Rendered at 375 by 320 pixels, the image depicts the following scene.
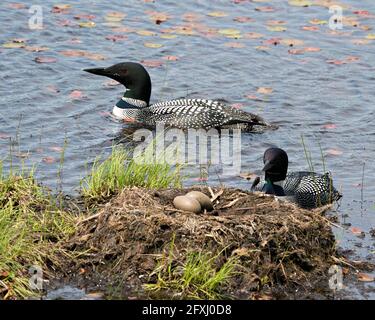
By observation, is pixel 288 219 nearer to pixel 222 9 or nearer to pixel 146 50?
pixel 146 50

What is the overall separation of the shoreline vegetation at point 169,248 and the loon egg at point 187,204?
0.07 m

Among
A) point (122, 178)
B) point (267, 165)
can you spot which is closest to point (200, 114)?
point (267, 165)

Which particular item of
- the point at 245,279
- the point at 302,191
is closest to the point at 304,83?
the point at 302,191

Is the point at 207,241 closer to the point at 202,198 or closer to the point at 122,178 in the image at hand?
the point at 202,198

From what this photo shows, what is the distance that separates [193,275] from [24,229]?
4.32ft

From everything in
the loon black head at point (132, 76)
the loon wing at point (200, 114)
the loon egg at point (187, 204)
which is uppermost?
the loon egg at point (187, 204)

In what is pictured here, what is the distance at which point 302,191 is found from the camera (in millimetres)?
9500

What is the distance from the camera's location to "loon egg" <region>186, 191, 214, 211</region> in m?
7.83

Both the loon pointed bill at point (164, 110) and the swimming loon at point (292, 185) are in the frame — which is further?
the loon pointed bill at point (164, 110)

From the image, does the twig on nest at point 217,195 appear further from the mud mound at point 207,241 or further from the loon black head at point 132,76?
the loon black head at point 132,76

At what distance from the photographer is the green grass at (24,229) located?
7.08 metres

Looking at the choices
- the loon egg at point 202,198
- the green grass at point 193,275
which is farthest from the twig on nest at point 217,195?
the green grass at point 193,275

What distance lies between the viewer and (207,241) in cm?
743

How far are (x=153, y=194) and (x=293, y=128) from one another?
14.7 ft
